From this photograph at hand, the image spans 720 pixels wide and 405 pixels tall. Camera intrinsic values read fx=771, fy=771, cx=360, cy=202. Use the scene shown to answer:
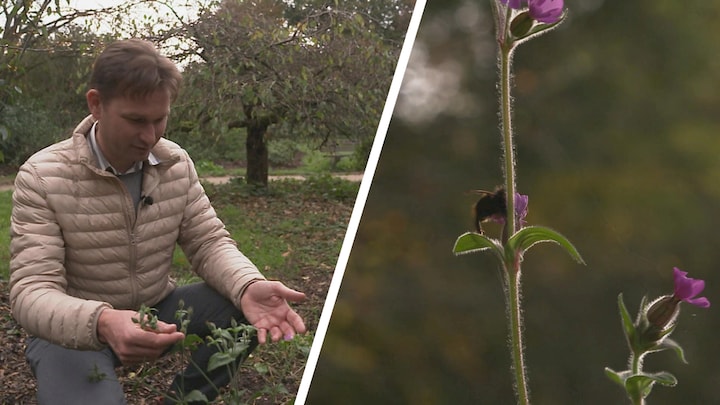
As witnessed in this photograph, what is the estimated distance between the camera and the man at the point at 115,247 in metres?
0.88

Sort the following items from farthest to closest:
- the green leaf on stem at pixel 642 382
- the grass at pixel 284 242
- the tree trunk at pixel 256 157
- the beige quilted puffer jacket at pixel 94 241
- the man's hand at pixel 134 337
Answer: the tree trunk at pixel 256 157 < the grass at pixel 284 242 < the beige quilted puffer jacket at pixel 94 241 < the man's hand at pixel 134 337 < the green leaf on stem at pixel 642 382

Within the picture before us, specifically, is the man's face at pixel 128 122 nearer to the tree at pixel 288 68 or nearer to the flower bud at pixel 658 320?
the flower bud at pixel 658 320

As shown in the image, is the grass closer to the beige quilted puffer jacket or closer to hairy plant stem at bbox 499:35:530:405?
the beige quilted puffer jacket

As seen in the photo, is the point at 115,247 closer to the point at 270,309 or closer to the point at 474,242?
the point at 270,309

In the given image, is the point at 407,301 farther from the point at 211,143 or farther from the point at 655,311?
the point at 211,143

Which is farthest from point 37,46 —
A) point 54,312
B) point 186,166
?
point 54,312

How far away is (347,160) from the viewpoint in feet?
10.9

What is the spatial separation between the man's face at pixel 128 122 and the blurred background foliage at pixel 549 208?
330mm

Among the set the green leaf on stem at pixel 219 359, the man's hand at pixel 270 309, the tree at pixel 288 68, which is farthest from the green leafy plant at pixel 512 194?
the tree at pixel 288 68

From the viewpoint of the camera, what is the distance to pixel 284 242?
2.44 m

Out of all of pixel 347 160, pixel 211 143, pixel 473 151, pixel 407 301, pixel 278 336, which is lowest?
pixel 347 160

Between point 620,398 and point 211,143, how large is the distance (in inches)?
99.4

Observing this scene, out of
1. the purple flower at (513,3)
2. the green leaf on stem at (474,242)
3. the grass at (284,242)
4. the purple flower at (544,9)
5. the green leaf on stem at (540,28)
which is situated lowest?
the grass at (284,242)

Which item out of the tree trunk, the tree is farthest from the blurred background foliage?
the tree trunk
